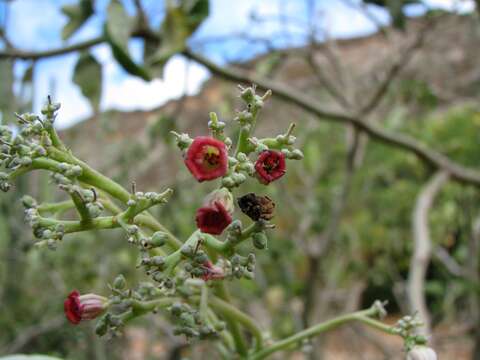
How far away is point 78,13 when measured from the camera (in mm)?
1628

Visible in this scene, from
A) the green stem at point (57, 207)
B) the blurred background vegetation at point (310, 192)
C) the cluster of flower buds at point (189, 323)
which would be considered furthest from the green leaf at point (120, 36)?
the cluster of flower buds at point (189, 323)

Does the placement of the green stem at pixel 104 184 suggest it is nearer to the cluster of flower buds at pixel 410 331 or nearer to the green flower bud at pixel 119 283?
the green flower bud at pixel 119 283

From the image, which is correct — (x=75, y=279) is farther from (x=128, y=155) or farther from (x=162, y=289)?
(x=162, y=289)

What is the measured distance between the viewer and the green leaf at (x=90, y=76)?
64.7 inches

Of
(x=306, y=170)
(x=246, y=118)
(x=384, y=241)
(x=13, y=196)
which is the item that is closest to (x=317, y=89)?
(x=306, y=170)

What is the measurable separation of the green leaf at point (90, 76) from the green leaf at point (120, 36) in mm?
233

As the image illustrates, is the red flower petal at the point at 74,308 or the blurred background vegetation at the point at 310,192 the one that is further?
the blurred background vegetation at the point at 310,192

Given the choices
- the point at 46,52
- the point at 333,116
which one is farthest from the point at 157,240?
the point at 333,116

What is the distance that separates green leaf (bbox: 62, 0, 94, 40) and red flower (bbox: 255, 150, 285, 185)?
114cm

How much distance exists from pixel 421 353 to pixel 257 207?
0.28 metres

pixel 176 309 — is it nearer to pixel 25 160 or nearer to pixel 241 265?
pixel 241 265

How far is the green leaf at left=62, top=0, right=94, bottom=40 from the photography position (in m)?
1.62

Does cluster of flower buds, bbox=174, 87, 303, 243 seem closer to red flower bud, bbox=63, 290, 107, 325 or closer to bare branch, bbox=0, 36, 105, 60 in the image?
red flower bud, bbox=63, 290, 107, 325

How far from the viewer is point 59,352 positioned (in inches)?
113
